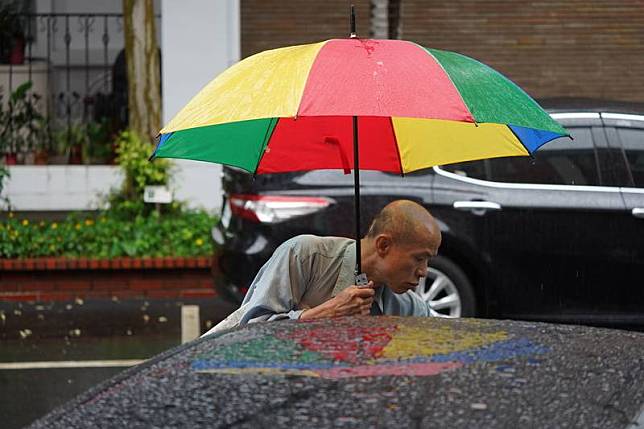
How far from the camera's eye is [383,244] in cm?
454

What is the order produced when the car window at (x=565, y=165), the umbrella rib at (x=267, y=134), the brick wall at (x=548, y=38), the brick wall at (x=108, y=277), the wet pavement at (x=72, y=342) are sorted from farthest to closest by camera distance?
the brick wall at (x=548, y=38) → the brick wall at (x=108, y=277) → the car window at (x=565, y=165) → the wet pavement at (x=72, y=342) → the umbrella rib at (x=267, y=134)

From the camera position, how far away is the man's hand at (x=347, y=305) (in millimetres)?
4316

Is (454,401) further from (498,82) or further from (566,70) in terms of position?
(566,70)

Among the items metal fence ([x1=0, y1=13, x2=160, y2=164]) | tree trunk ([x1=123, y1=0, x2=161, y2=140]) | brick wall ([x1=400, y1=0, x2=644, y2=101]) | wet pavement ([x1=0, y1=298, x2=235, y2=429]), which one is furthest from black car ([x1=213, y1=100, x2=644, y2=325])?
brick wall ([x1=400, y1=0, x2=644, y2=101])

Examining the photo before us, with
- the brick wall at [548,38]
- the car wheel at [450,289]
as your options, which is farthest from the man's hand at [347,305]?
the brick wall at [548,38]

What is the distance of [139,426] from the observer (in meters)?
2.74

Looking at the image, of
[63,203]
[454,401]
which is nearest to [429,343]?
[454,401]

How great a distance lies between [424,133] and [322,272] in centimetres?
96

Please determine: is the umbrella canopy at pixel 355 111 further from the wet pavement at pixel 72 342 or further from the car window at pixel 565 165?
the car window at pixel 565 165

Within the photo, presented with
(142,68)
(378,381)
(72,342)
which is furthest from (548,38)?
(378,381)

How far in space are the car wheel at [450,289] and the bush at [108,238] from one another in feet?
10.2

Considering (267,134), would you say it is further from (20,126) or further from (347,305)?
(20,126)

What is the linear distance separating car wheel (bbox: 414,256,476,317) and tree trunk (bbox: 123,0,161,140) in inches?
197

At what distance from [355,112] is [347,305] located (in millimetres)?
599
